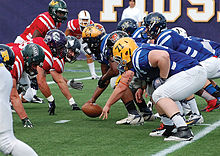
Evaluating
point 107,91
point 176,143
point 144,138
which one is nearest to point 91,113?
point 144,138

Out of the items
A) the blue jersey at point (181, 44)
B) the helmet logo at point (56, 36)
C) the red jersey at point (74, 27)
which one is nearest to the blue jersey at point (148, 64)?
the blue jersey at point (181, 44)

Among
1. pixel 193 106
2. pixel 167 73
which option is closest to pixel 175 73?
pixel 167 73

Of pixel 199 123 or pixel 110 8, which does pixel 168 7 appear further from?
pixel 199 123

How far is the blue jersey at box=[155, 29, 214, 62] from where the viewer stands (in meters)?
6.40

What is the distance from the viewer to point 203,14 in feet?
50.9

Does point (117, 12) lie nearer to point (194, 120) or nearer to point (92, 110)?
point (92, 110)

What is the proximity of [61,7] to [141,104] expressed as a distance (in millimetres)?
2779

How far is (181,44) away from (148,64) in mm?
1361

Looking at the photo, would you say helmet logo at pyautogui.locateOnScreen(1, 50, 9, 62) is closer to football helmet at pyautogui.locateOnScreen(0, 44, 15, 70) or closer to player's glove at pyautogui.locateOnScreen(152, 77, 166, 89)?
football helmet at pyautogui.locateOnScreen(0, 44, 15, 70)

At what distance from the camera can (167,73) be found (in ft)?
17.9

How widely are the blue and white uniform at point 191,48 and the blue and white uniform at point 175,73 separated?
75cm

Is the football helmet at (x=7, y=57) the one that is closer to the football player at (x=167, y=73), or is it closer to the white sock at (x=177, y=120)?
the football player at (x=167, y=73)

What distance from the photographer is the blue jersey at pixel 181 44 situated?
6398 mm

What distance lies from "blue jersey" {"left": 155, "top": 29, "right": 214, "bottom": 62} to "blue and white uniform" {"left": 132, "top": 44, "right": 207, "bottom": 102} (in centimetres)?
74
